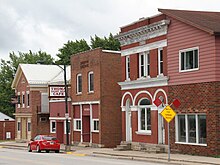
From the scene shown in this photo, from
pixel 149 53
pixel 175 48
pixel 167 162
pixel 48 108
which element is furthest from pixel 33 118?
pixel 167 162

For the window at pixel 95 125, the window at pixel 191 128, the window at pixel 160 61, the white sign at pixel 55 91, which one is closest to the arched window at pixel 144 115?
the window at pixel 160 61

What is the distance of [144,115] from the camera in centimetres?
3638

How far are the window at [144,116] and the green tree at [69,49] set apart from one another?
1774 inches

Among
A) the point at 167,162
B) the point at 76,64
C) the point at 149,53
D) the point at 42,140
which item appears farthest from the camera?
the point at 76,64

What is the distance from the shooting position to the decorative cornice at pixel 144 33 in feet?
109

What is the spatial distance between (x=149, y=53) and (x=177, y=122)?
18.8 ft

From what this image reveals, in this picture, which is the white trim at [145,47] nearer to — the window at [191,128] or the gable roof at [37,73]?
the window at [191,128]

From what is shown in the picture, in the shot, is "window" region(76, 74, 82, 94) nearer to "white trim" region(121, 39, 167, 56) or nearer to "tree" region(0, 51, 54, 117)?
"white trim" region(121, 39, 167, 56)

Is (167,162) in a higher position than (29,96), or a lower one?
lower

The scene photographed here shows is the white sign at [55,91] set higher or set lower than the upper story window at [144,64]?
lower

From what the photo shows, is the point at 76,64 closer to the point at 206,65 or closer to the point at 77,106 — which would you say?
the point at 77,106

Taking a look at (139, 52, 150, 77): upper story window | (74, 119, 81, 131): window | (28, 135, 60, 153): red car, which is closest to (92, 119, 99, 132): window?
(74, 119, 81, 131): window

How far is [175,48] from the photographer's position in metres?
32.3

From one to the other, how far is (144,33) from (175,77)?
15.7 feet
